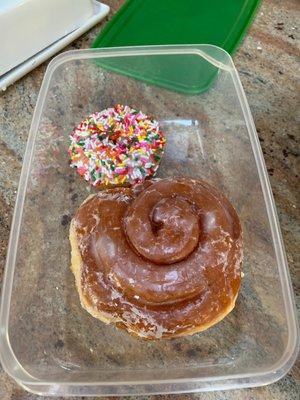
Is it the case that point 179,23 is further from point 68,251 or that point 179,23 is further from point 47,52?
point 68,251

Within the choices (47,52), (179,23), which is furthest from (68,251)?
(179,23)

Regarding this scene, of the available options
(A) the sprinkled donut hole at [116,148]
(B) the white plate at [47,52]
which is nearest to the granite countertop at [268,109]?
(B) the white plate at [47,52]

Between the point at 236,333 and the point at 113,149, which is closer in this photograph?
the point at 236,333

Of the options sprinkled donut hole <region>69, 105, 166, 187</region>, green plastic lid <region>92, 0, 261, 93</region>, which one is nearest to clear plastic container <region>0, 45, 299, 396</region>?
sprinkled donut hole <region>69, 105, 166, 187</region>

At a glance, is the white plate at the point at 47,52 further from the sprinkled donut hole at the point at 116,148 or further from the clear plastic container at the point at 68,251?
the sprinkled donut hole at the point at 116,148

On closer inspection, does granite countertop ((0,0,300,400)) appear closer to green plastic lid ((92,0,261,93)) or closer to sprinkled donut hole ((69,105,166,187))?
green plastic lid ((92,0,261,93))

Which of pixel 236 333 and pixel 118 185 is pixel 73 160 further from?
pixel 236 333

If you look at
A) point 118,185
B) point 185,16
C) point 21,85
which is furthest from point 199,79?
point 21,85
